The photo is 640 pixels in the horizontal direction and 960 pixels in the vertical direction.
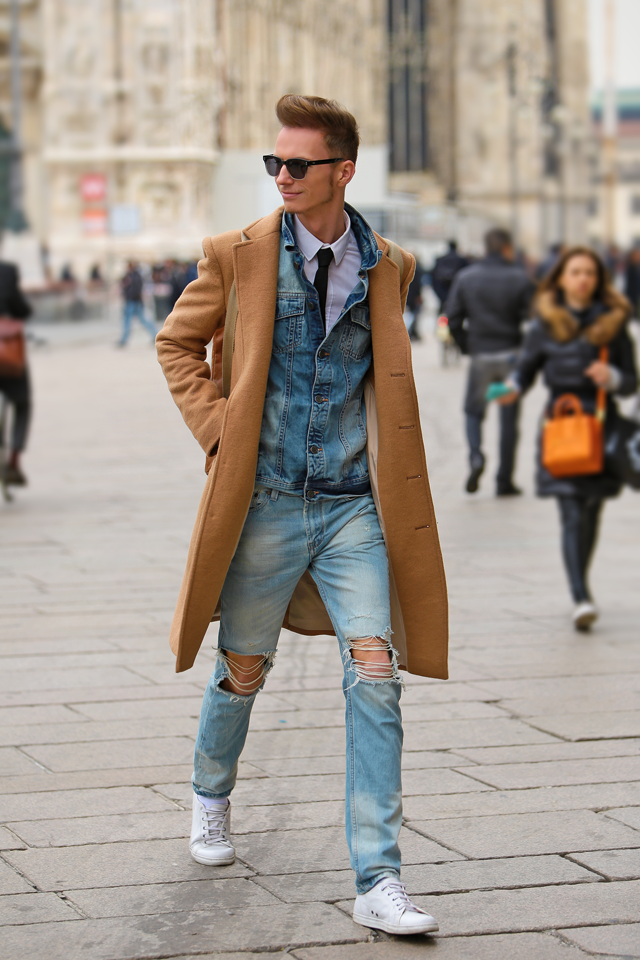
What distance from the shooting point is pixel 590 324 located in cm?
647

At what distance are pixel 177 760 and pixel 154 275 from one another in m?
28.2

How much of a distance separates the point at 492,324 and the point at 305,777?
249 inches

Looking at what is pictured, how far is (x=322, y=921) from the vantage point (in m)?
3.24

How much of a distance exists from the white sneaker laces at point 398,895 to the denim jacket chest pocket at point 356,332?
1105mm

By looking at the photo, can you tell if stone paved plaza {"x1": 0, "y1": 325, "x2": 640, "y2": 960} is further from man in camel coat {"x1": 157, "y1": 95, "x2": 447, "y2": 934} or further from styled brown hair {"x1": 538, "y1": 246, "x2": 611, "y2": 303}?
styled brown hair {"x1": 538, "y1": 246, "x2": 611, "y2": 303}

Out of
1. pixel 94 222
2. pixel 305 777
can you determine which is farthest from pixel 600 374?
pixel 94 222

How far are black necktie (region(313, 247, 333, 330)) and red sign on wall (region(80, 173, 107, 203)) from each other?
3552cm

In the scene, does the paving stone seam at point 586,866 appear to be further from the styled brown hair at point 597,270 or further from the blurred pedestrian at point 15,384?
the blurred pedestrian at point 15,384

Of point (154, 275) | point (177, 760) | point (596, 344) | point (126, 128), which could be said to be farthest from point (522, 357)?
point (126, 128)

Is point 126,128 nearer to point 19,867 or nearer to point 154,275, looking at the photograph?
point 154,275

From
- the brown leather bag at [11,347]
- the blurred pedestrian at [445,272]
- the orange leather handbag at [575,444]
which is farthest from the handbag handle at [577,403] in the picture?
the blurred pedestrian at [445,272]

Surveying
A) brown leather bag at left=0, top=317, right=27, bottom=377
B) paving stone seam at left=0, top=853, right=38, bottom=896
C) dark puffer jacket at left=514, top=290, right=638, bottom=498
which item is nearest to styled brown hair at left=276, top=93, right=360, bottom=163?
paving stone seam at left=0, top=853, right=38, bottom=896

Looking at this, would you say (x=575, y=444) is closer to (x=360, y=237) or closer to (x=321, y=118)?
(x=360, y=237)

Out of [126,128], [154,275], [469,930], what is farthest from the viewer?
[126,128]
